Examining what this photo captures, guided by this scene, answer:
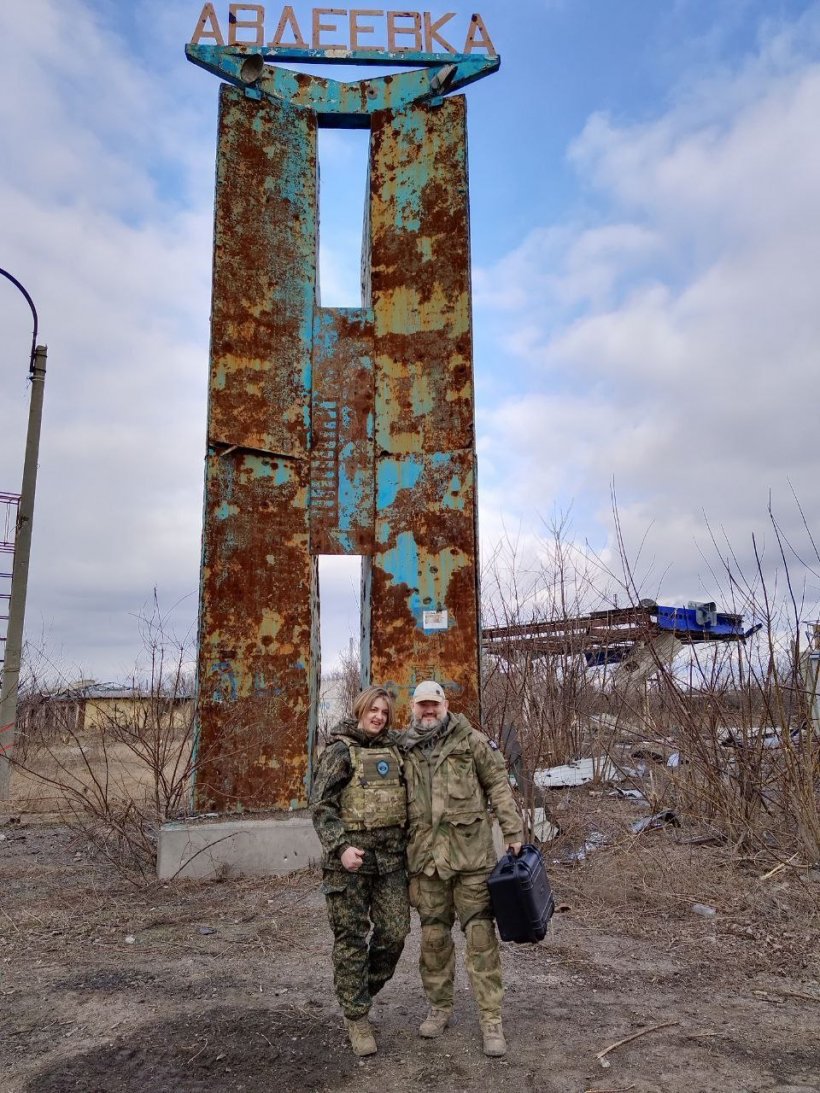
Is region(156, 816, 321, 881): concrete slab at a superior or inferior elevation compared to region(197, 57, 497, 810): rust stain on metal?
inferior

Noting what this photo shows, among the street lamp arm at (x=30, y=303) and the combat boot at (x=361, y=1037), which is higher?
the street lamp arm at (x=30, y=303)

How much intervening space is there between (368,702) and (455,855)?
76 cm

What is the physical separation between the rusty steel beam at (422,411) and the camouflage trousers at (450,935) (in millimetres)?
3087

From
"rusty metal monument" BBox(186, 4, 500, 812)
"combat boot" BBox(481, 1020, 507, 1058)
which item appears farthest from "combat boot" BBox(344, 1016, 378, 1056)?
"rusty metal monument" BBox(186, 4, 500, 812)

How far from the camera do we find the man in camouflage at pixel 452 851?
3.31 metres

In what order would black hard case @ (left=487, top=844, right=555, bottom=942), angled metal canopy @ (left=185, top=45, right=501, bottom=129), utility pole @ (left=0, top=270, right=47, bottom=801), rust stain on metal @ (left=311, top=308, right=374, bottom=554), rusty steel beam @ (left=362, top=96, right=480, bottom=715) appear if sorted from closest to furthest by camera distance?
black hard case @ (left=487, top=844, right=555, bottom=942) → rusty steel beam @ (left=362, top=96, right=480, bottom=715) → rust stain on metal @ (left=311, top=308, right=374, bottom=554) → angled metal canopy @ (left=185, top=45, right=501, bottom=129) → utility pole @ (left=0, top=270, right=47, bottom=801)

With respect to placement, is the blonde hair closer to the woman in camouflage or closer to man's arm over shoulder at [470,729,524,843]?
the woman in camouflage

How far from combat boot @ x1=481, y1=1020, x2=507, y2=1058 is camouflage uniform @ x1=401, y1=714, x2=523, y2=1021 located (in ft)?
0.09

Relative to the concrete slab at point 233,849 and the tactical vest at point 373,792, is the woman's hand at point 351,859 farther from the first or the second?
the concrete slab at point 233,849

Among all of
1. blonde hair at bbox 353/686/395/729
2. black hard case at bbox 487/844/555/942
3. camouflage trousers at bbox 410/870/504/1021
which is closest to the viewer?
black hard case at bbox 487/844/555/942

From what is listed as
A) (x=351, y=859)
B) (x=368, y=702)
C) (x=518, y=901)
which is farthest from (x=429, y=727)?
(x=518, y=901)

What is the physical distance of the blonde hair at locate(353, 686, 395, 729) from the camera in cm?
356

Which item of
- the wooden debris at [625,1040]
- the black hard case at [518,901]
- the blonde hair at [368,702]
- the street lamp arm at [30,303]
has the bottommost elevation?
the wooden debris at [625,1040]

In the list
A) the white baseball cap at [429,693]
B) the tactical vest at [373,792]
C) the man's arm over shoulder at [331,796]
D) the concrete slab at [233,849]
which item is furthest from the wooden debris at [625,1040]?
the concrete slab at [233,849]
